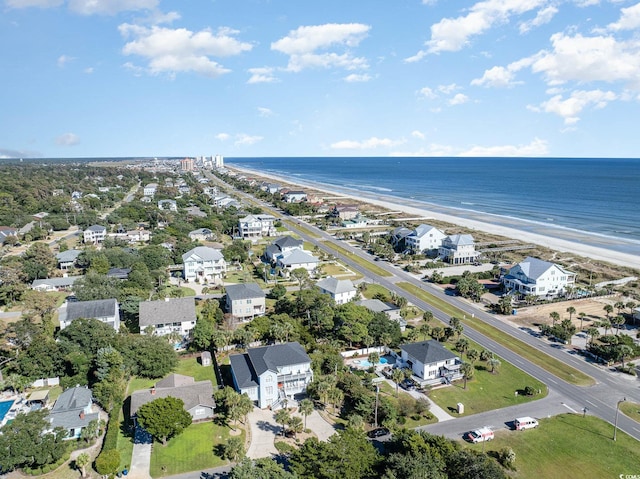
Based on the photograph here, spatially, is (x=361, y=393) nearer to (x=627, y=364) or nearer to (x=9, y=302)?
(x=627, y=364)

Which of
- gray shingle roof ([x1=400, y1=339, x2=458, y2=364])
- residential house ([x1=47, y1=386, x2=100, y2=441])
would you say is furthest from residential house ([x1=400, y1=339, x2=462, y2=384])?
residential house ([x1=47, y1=386, x2=100, y2=441])

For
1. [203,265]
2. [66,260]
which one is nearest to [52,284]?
[66,260]

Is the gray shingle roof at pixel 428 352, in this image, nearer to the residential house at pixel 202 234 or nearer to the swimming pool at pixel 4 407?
the swimming pool at pixel 4 407

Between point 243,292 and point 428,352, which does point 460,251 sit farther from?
point 243,292

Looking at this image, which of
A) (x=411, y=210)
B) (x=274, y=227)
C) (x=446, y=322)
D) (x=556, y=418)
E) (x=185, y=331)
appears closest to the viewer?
(x=556, y=418)

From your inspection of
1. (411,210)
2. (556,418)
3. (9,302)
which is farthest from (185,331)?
(411,210)

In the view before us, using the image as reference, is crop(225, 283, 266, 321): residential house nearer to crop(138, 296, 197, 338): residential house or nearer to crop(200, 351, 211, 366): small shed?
crop(138, 296, 197, 338): residential house
